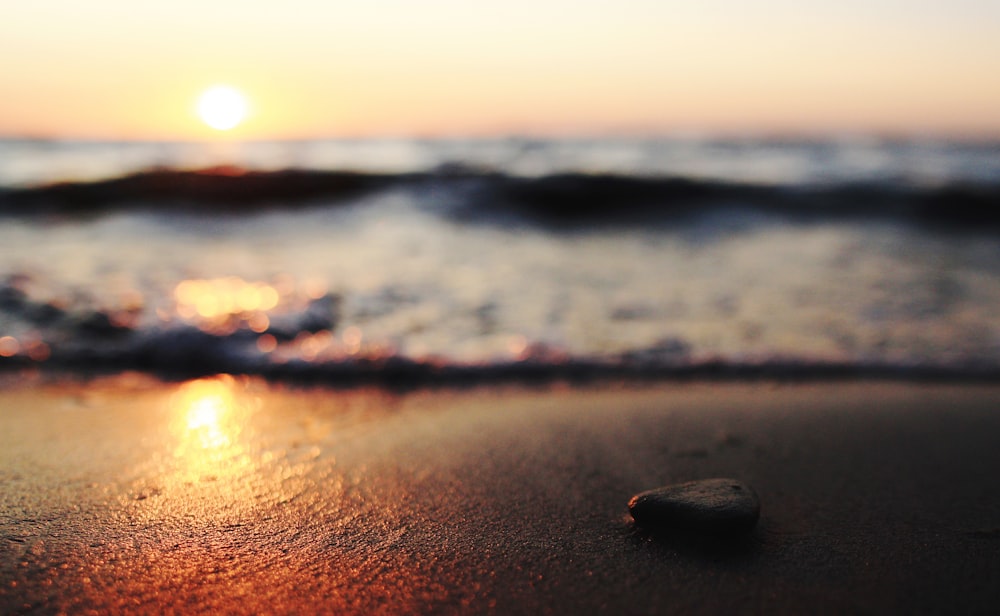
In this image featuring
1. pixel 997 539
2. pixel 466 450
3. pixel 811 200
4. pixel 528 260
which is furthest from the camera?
pixel 811 200

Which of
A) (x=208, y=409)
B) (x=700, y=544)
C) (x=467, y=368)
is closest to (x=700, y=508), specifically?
(x=700, y=544)

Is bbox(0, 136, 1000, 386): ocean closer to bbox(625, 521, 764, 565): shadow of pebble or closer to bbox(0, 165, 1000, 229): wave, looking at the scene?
bbox(0, 165, 1000, 229): wave

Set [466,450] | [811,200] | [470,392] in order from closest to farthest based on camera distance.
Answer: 1. [466,450]
2. [470,392]
3. [811,200]

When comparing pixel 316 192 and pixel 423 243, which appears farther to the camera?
pixel 316 192

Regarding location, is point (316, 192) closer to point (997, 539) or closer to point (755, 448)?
point (755, 448)

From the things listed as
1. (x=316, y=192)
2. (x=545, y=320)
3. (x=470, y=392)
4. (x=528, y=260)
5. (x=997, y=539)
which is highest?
(x=316, y=192)

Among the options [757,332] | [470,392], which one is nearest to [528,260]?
[757,332]

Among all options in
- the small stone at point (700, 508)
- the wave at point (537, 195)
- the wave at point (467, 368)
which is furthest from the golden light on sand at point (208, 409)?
the wave at point (537, 195)
